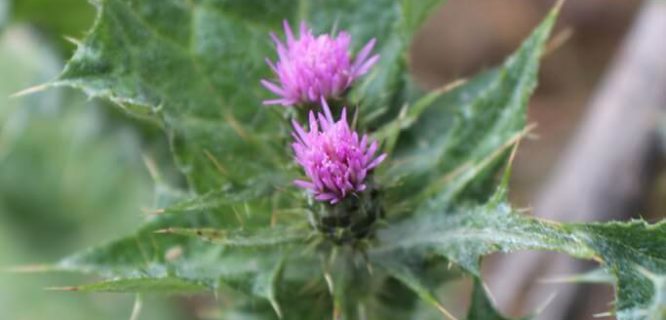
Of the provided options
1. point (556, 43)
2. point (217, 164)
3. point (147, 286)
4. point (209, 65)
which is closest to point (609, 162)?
point (556, 43)

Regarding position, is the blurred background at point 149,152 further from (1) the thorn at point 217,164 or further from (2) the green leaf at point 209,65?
(1) the thorn at point 217,164

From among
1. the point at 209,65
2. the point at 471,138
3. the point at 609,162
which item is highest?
the point at 209,65

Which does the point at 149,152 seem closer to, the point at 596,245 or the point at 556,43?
the point at 556,43

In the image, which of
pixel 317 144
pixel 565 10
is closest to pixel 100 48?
pixel 317 144

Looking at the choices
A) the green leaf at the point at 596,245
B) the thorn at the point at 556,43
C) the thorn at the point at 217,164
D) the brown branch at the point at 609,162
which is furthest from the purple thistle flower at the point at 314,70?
the brown branch at the point at 609,162

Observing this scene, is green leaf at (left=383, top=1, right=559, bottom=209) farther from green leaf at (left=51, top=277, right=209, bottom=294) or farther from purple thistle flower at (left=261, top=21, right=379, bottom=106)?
green leaf at (left=51, top=277, right=209, bottom=294)
